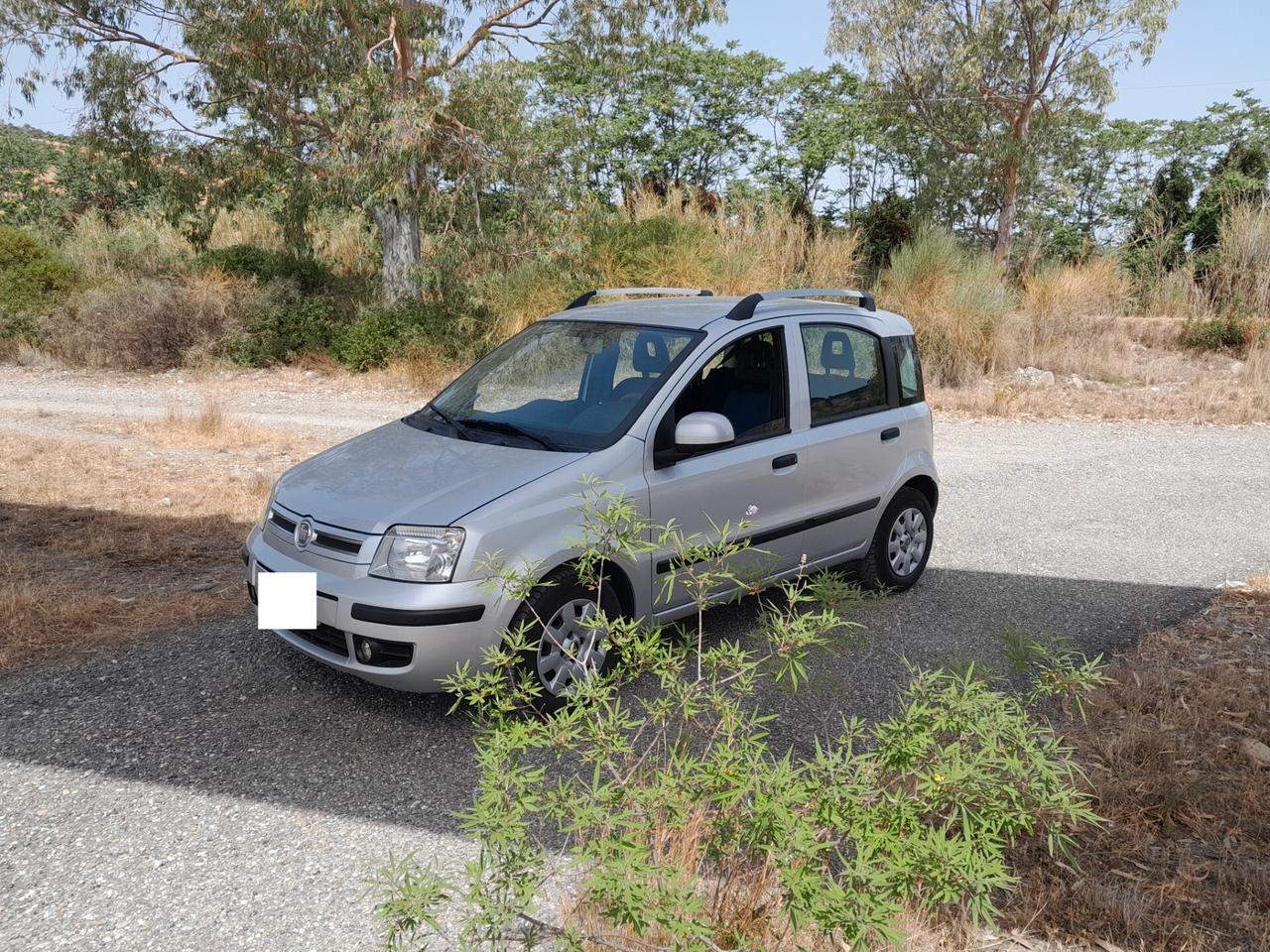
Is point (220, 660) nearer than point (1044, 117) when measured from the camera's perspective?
Yes

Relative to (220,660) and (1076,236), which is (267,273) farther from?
(1076,236)

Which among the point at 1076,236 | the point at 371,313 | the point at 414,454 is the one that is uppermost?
the point at 1076,236

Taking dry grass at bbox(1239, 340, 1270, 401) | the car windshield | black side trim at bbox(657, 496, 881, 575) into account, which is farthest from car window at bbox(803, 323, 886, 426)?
dry grass at bbox(1239, 340, 1270, 401)

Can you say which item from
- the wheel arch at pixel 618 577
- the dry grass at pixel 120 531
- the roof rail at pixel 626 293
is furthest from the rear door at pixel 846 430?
the dry grass at pixel 120 531

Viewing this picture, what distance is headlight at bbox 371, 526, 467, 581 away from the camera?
391cm

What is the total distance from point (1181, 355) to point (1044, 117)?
28.0 ft

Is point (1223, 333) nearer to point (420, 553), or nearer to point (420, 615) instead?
point (420, 553)

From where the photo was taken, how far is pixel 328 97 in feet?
45.6

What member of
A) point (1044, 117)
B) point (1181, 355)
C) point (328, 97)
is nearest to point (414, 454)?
point (328, 97)

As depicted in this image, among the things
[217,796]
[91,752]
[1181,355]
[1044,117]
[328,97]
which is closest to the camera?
[217,796]

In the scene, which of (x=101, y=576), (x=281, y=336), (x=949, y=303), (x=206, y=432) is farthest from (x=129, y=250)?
(x=101, y=576)

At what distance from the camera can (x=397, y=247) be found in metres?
16.9

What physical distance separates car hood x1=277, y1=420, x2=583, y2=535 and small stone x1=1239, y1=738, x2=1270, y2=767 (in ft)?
9.61

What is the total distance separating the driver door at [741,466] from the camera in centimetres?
454
